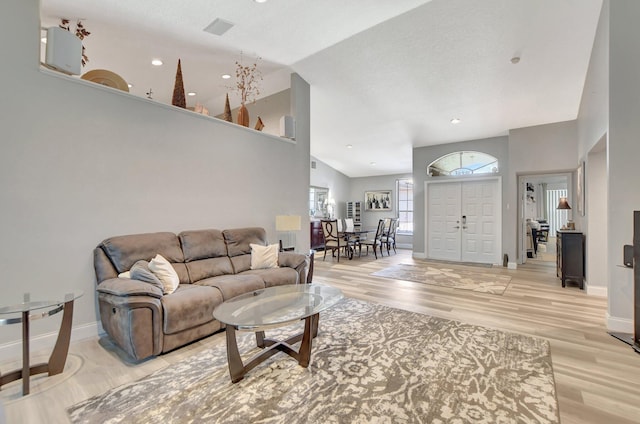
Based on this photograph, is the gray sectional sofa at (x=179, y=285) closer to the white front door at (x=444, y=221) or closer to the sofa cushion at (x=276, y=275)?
the sofa cushion at (x=276, y=275)

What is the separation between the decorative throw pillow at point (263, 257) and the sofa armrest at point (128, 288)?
1.41 metres

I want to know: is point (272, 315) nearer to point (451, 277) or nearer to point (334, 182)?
point (451, 277)

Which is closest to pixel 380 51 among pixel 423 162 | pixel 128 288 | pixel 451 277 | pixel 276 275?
pixel 276 275

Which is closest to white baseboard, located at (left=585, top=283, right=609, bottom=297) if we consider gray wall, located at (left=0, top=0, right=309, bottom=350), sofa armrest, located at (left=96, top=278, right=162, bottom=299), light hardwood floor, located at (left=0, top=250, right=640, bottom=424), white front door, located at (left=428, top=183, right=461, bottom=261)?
light hardwood floor, located at (left=0, top=250, right=640, bottom=424)

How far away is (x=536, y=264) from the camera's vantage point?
6.45 m

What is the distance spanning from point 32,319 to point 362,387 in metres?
2.25

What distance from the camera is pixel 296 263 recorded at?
3.86 m

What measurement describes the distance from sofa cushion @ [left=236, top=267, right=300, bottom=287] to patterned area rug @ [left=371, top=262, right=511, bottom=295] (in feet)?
7.84

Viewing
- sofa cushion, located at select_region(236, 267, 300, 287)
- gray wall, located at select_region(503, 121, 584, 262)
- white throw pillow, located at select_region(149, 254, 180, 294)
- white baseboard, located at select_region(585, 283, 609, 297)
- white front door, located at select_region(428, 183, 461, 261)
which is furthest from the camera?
white front door, located at select_region(428, 183, 461, 261)

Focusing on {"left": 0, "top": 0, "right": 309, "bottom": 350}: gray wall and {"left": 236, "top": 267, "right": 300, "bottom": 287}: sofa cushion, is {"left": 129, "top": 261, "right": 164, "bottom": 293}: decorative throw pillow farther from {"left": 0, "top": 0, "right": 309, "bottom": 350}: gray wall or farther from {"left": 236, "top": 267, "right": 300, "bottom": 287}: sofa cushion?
{"left": 236, "top": 267, "right": 300, "bottom": 287}: sofa cushion

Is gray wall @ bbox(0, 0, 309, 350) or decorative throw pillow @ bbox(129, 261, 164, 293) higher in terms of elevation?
gray wall @ bbox(0, 0, 309, 350)

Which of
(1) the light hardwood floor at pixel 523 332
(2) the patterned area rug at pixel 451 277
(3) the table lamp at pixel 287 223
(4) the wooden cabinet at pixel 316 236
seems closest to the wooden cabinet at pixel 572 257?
(1) the light hardwood floor at pixel 523 332

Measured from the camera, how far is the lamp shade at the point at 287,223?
4457mm

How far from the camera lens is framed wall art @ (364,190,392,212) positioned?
34.4 ft
